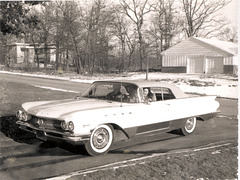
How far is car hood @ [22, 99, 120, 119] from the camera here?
14.0ft

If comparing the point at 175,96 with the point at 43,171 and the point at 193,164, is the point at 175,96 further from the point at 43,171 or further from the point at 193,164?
the point at 43,171

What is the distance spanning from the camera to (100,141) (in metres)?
4.35

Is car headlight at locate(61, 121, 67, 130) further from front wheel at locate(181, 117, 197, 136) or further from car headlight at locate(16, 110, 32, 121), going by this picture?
front wheel at locate(181, 117, 197, 136)

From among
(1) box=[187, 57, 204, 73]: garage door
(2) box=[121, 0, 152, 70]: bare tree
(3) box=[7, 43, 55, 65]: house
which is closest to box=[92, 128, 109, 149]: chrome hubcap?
(2) box=[121, 0, 152, 70]: bare tree

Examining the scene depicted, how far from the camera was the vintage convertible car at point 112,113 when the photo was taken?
4113 millimetres

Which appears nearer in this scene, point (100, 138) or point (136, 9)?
point (100, 138)

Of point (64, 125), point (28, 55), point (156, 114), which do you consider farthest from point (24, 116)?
point (28, 55)

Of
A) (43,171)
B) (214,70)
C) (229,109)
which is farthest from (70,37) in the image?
(214,70)

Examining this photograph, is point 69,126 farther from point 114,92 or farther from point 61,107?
point 114,92

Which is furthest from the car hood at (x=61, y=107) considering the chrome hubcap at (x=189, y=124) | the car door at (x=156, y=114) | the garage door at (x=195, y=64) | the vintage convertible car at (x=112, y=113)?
the garage door at (x=195, y=64)

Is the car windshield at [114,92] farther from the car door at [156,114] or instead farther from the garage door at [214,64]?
the garage door at [214,64]

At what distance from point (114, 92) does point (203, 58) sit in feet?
73.0

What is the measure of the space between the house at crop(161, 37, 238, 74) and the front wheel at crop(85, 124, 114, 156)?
1863 centimetres

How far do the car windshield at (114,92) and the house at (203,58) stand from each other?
691 inches
